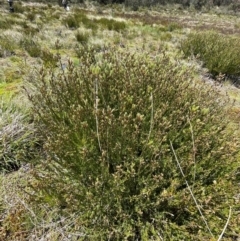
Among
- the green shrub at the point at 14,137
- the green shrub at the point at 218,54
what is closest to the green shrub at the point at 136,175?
the green shrub at the point at 14,137

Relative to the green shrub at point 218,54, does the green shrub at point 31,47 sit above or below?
below

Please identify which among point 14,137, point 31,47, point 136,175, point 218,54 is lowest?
point 31,47

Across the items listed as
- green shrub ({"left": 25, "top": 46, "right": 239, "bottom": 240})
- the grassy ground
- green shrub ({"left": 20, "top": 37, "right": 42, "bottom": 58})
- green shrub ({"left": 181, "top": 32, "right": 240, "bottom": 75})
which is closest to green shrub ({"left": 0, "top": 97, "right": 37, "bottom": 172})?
the grassy ground

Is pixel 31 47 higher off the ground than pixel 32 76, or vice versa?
pixel 32 76

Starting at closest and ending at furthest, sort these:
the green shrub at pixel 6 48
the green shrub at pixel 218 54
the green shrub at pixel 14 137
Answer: the green shrub at pixel 14 137 → the green shrub at pixel 218 54 → the green shrub at pixel 6 48

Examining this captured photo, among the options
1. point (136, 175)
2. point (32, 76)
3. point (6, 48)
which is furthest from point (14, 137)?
point (6, 48)

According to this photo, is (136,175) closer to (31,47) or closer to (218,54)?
(218,54)

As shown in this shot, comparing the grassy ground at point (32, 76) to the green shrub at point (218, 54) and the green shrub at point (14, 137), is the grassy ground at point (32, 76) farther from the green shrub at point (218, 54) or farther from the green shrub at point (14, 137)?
the green shrub at point (218, 54)

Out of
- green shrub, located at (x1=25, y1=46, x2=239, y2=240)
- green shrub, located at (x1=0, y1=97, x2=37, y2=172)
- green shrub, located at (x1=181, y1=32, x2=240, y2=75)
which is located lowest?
→ green shrub, located at (x1=181, y1=32, x2=240, y2=75)

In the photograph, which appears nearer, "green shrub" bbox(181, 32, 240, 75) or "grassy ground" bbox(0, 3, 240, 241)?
"grassy ground" bbox(0, 3, 240, 241)

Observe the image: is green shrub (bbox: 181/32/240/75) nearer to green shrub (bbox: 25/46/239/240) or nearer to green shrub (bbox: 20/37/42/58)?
green shrub (bbox: 20/37/42/58)

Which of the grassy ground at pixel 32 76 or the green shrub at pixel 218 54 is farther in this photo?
the green shrub at pixel 218 54

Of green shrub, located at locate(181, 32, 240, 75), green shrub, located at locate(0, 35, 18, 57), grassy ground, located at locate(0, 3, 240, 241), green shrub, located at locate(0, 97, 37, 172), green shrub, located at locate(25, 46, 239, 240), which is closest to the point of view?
green shrub, located at locate(25, 46, 239, 240)

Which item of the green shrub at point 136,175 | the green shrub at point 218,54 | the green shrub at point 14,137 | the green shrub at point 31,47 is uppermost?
the green shrub at point 136,175
